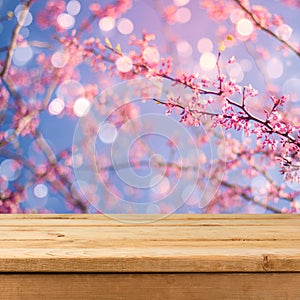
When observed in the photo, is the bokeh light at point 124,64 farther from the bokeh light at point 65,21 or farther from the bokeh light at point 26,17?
the bokeh light at point 26,17

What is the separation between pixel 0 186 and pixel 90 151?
0.49 m

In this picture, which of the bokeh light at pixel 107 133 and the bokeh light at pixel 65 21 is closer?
the bokeh light at pixel 107 133

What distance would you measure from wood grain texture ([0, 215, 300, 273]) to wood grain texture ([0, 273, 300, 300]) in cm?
2

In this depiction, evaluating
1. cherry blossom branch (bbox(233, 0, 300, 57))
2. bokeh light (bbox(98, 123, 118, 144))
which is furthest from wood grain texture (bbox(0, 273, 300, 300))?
cherry blossom branch (bbox(233, 0, 300, 57))

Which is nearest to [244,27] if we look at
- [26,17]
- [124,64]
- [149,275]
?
[124,64]

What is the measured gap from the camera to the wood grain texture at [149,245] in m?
1.15

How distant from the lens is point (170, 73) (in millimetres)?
2385

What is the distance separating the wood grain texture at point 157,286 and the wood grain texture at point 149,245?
0.02 meters

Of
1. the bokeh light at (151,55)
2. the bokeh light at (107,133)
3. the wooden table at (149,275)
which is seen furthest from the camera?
the bokeh light at (151,55)

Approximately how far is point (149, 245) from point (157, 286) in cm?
17

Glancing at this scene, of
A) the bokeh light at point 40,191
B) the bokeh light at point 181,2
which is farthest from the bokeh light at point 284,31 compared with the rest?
the bokeh light at point 40,191

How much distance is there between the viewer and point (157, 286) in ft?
Result: 3.79

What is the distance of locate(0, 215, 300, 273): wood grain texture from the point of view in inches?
45.3

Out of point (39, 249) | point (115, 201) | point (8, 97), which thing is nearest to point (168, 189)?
point (115, 201)
